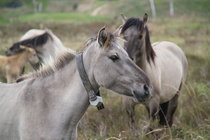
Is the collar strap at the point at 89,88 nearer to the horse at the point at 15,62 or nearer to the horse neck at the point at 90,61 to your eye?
the horse neck at the point at 90,61

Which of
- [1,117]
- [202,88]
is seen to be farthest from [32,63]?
[1,117]

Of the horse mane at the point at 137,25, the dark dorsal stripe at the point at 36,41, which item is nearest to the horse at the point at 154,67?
the horse mane at the point at 137,25

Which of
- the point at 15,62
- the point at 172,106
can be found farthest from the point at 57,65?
the point at 15,62

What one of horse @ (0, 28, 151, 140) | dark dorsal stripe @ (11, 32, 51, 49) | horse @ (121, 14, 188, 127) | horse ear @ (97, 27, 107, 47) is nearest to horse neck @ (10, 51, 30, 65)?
dark dorsal stripe @ (11, 32, 51, 49)

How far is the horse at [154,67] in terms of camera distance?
5.85 meters

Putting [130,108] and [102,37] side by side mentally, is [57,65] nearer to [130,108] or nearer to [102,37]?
[102,37]

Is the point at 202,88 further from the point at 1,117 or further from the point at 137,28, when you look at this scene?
the point at 1,117

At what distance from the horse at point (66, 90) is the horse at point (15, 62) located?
251 inches

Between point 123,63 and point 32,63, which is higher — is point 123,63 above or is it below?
above

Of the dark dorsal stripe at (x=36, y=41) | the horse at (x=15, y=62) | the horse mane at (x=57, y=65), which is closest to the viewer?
the horse mane at (x=57, y=65)

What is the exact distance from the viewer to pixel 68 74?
12.1 feet

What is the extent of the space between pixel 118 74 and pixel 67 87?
53 cm

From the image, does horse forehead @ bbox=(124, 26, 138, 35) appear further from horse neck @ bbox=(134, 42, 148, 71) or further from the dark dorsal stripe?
the dark dorsal stripe

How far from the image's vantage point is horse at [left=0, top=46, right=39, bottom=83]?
10.1 metres
